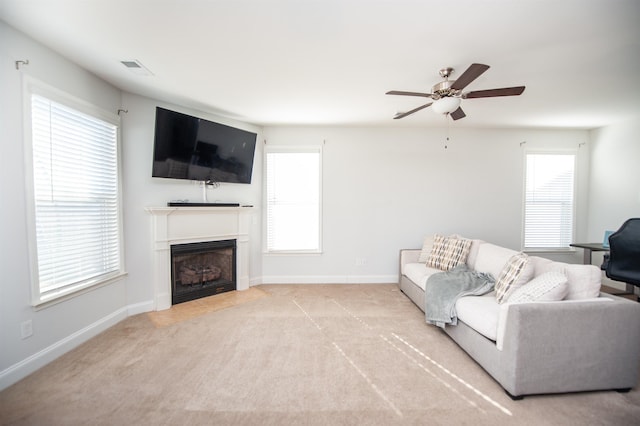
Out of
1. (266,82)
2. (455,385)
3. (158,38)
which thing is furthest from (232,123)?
(455,385)

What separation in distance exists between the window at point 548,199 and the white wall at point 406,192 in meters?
0.17

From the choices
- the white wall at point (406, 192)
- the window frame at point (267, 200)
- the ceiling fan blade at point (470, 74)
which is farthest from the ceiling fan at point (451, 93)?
the window frame at point (267, 200)

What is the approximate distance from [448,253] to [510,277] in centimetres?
119

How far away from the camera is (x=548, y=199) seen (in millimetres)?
4605

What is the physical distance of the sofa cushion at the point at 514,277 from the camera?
7.65ft

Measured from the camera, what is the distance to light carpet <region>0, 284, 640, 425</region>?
1.70 meters

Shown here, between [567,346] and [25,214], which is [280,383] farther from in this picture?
[25,214]

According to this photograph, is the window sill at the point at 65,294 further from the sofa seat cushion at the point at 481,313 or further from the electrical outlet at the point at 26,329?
the sofa seat cushion at the point at 481,313

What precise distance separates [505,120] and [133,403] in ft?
17.4

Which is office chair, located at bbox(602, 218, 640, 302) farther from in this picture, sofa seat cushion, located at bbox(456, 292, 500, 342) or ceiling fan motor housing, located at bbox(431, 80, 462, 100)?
ceiling fan motor housing, located at bbox(431, 80, 462, 100)

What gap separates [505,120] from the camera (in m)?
4.03

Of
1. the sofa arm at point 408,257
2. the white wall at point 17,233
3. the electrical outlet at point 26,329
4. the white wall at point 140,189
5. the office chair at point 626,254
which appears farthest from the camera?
the sofa arm at point 408,257

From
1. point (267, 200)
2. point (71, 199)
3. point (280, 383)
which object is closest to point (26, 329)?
point (71, 199)

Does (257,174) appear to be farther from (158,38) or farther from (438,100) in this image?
(438,100)
